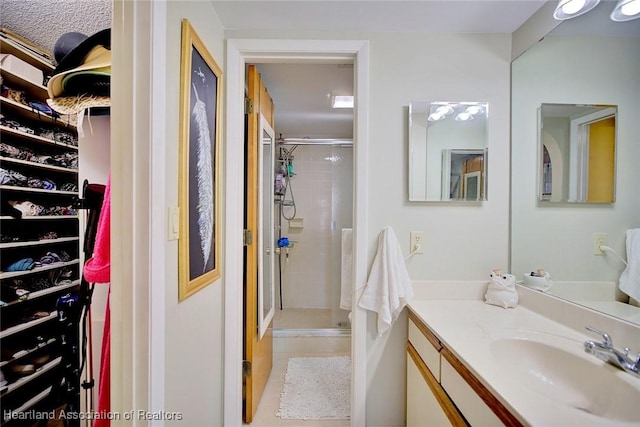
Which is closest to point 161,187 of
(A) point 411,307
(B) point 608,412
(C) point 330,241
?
(A) point 411,307

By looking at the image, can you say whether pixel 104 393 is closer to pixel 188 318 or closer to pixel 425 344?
pixel 188 318

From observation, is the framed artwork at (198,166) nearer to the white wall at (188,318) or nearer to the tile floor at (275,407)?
the white wall at (188,318)

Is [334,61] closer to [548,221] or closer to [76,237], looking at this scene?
[548,221]

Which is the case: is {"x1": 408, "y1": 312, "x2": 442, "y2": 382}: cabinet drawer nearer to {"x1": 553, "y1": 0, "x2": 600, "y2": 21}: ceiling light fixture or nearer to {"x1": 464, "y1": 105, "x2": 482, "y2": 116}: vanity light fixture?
{"x1": 464, "y1": 105, "x2": 482, "y2": 116}: vanity light fixture

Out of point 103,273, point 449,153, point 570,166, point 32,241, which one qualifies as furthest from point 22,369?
point 570,166

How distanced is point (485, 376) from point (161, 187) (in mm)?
1168

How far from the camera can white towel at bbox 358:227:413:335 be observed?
1.47 metres

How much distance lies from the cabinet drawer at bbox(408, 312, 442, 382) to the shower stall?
210cm

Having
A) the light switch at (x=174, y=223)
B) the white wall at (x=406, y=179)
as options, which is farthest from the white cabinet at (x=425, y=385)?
the light switch at (x=174, y=223)

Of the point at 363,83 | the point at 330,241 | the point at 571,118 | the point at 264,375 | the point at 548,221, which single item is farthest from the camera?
the point at 330,241

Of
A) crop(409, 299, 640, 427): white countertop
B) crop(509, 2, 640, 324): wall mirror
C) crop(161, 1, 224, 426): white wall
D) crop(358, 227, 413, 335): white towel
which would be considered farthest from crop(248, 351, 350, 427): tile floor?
crop(509, 2, 640, 324): wall mirror

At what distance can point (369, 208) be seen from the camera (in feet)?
5.20

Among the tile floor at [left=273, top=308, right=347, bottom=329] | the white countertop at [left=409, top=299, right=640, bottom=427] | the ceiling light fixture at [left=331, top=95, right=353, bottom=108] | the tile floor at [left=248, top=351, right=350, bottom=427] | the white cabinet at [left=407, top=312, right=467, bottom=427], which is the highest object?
the ceiling light fixture at [left=331, top=95, right=353, bottom=108]

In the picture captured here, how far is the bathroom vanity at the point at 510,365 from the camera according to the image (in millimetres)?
750
